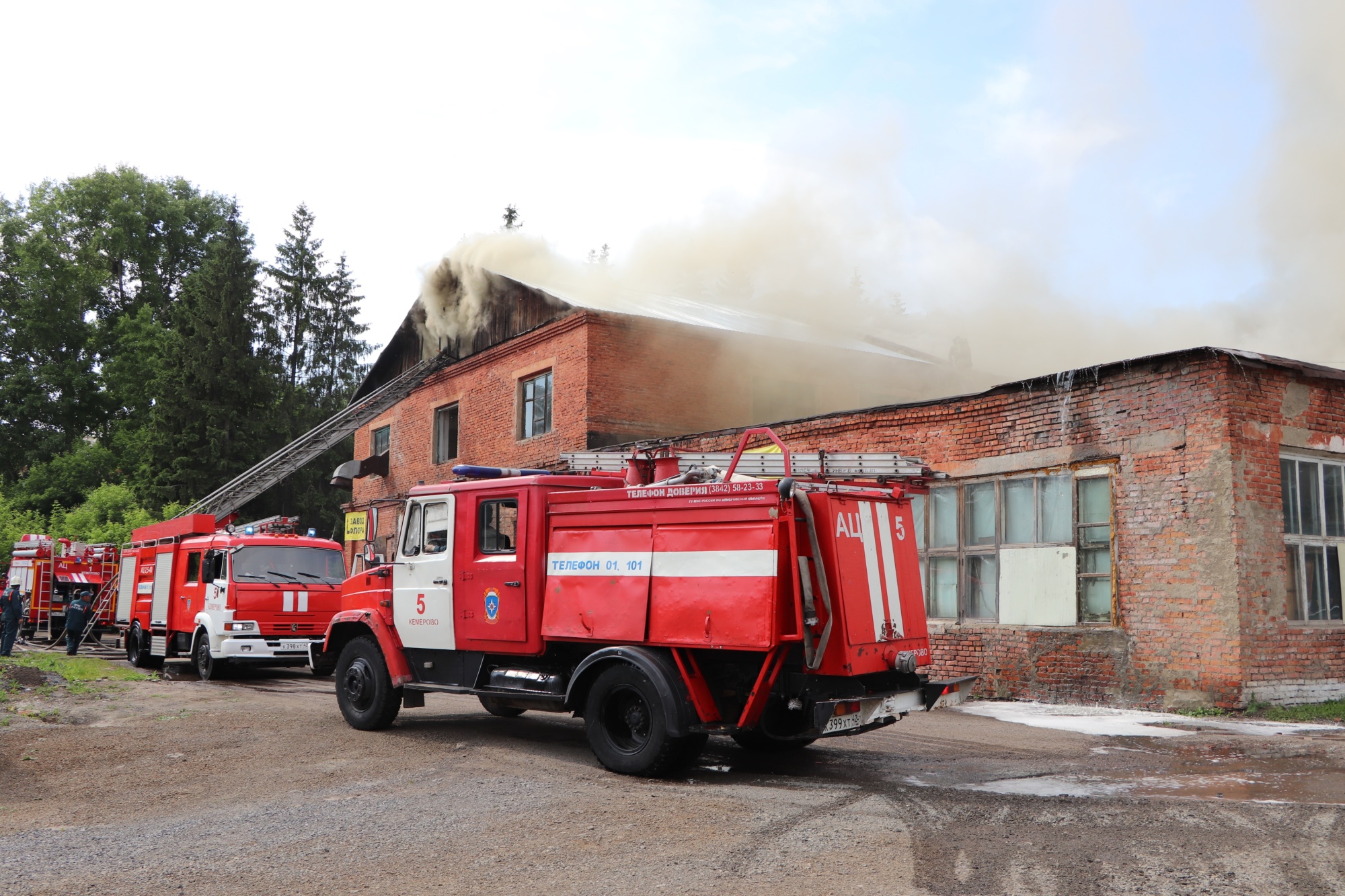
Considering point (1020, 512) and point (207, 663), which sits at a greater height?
point (1020, 512)

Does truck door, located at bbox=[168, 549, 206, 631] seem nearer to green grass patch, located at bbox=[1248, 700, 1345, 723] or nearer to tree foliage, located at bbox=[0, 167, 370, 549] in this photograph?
green grass patch, located at bbox=[1248, 700, 1345, 723]

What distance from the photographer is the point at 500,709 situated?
10609 mm

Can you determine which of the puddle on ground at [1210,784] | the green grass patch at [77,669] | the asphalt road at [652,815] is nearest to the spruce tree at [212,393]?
the green grass patch at [77,669]

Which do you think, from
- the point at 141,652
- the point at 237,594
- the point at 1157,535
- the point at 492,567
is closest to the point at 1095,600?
the point at 1157,535

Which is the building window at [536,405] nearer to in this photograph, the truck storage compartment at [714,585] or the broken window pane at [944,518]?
the broken window pane at [944,518]

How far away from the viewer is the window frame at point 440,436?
25.8 meters

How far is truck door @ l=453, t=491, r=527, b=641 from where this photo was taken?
8750 mm

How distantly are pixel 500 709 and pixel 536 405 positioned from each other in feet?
41.7

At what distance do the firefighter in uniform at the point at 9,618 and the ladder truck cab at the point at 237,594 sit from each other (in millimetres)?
2867

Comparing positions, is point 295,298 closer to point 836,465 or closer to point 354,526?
point 354,526

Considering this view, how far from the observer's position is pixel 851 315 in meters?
27.0

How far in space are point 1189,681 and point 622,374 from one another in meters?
12.8

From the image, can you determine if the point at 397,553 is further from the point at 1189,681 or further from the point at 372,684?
the point at 1189,681

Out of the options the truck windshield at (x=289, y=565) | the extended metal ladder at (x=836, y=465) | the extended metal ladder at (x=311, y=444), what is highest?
the extended metal ladder at (x=311, y=444)
